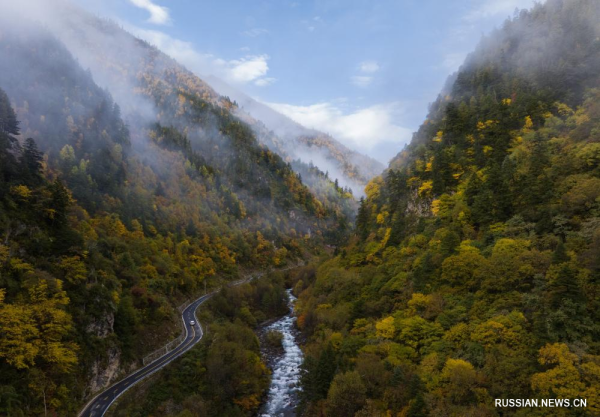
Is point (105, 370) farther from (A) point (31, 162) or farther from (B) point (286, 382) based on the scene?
(A) point (31, 162)

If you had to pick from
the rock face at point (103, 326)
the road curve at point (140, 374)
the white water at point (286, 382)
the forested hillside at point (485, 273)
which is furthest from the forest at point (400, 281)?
the white water at point (286, 382)

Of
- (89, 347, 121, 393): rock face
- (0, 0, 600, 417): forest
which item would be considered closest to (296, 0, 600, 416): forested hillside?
(0, 0, 600, 417): forest

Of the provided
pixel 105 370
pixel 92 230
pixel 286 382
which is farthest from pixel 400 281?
pixel 92 230

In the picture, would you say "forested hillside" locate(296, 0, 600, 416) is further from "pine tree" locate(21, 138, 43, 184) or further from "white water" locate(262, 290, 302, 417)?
"pine tree" locate(21, 138, 43, 184)

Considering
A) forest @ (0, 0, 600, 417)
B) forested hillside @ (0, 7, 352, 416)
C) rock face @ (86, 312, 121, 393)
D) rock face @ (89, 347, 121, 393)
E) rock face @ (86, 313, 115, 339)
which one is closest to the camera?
forest @ (0, 0, 600, 417)

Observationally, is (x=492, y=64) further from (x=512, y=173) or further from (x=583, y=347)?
(x=583, y=347)

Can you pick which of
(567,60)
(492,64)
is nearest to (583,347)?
(567,60)
